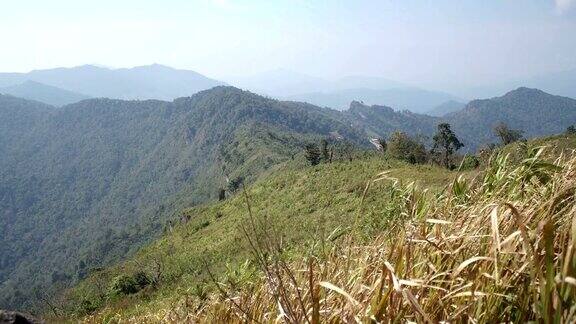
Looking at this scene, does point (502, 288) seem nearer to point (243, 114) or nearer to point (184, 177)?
point (184, 177)

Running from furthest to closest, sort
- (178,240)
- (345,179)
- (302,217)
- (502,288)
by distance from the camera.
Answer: (178,240) < (345,179) < (302,217) < (502,288)

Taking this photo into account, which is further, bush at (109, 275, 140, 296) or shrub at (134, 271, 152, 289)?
shrub at (134, 271, 152, 289)

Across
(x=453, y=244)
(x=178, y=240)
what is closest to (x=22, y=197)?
(x=178, y=240)

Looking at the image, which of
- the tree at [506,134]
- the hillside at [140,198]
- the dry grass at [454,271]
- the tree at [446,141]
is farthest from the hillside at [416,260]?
the hillside at [140,198]

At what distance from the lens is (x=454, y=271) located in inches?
68.7

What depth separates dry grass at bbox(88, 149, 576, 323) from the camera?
4.90ft

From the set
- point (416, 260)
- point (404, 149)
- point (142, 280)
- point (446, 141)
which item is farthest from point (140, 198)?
point (416, 260)

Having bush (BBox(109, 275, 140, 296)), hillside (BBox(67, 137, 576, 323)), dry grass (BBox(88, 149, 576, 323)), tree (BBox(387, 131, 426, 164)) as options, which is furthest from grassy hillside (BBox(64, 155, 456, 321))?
dry grass (BBox(88, 149, 576, 323))

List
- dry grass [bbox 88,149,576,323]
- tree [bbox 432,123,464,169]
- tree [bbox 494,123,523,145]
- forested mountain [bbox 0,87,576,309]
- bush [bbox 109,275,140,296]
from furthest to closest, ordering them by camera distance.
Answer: forested mountain [bbox 0,87,576,309], tree [bbox 494,123,523,145], tree [bbox 432,123,464,169], bush [bbox 109,275,140,296], dry grass [bbox 88,149,576,323]

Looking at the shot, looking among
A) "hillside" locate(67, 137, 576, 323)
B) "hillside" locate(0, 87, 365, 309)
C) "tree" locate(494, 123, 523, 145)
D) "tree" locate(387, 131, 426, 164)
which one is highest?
"hillside" locate(67, 137, 576, 323)

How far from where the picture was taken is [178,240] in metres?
52.7

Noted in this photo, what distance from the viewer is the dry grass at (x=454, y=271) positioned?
1492 mm

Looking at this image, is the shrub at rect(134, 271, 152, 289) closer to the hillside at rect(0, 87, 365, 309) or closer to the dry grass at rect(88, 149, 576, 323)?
the dry grass at rect(88, 149, 576, 323)

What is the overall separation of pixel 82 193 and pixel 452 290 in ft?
701
